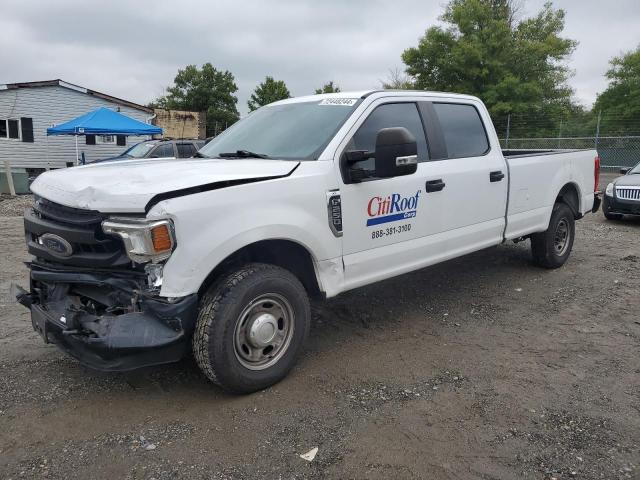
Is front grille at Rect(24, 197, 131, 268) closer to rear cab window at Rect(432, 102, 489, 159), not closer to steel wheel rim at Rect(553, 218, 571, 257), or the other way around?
rear cab window at Rect(432, 102, 489, 159)

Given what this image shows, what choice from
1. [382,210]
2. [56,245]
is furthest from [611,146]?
[56,245]

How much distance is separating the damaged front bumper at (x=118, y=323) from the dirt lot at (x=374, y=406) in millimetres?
431

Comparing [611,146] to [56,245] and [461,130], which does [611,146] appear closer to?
[461,130]

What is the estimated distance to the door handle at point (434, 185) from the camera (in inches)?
166

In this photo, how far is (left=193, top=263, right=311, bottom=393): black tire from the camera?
119 inches

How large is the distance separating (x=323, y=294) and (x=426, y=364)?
0.93 metres

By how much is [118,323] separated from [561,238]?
5432 millimetres

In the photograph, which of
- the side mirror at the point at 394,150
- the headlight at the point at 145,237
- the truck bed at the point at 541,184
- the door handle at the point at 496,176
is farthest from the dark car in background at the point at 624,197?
the headlight at the point at 145,237

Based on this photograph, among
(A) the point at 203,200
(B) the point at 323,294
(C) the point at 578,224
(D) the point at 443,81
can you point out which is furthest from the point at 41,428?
(D) the point at 443,81

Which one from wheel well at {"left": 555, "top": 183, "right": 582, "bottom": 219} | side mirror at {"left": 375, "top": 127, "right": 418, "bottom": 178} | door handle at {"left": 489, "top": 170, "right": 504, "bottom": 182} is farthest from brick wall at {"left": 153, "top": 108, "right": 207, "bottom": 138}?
side mirror at {"left": 375, "top": 127, "right": 418, "bottom": 178}

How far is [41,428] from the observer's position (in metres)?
2.99

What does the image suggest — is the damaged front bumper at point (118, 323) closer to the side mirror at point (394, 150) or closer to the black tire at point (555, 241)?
the side mirror at point (394, 150)

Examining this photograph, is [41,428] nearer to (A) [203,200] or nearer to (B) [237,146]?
(A) [203,200]

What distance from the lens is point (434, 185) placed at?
427 cm
